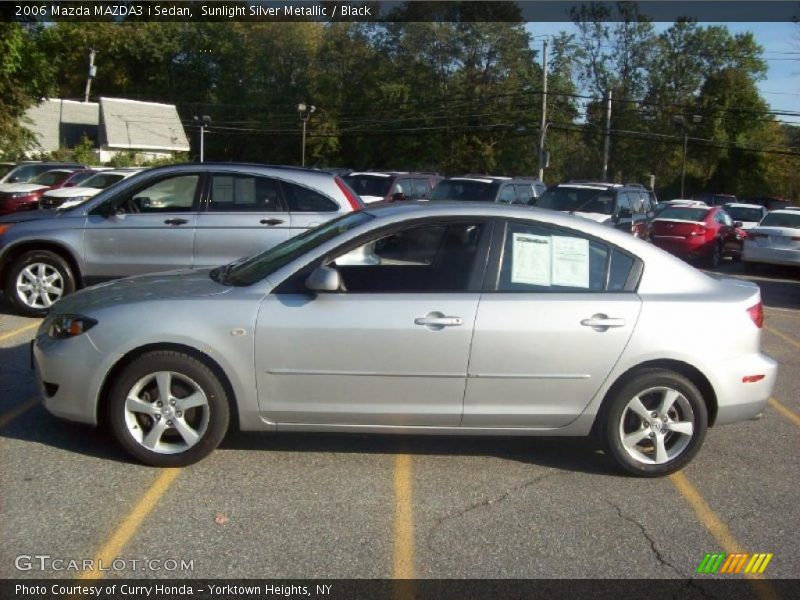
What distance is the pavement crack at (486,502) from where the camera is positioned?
4527mm

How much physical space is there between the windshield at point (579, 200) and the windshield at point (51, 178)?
1393cm

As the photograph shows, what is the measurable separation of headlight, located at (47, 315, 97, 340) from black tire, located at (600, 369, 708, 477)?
3.09 metres

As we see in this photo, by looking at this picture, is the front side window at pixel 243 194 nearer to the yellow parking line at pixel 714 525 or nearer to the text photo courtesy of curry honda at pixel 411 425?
the text photo courtesy of curry honda at pixel 411 425

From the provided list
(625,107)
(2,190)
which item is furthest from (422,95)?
(2,190)

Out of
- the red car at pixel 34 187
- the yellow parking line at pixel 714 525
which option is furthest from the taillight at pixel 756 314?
the red car at pixel 34 187

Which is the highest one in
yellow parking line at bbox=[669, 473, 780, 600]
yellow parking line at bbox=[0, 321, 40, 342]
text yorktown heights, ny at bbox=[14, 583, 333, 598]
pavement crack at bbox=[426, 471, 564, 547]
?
yellow parking line at bbox=[0, 321, 40, 342]

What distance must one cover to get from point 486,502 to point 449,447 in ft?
3.06

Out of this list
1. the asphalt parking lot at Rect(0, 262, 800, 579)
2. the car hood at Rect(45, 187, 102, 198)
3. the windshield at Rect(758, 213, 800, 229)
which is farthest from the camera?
the car hood at Rect(45, 187, 102, 198)

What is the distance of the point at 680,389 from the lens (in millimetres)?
5250

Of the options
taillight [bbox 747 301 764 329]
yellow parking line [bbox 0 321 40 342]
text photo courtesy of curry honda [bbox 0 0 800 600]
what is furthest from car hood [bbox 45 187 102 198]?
taillight [bbox 747 301 764 329]

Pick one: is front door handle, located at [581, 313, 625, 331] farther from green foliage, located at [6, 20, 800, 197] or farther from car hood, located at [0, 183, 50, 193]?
green foliage, located at [6, 20, 800, 197]

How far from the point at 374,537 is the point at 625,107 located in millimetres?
68574

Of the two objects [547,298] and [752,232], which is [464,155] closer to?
[752,232]

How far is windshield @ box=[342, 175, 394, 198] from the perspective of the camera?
21.2 m
